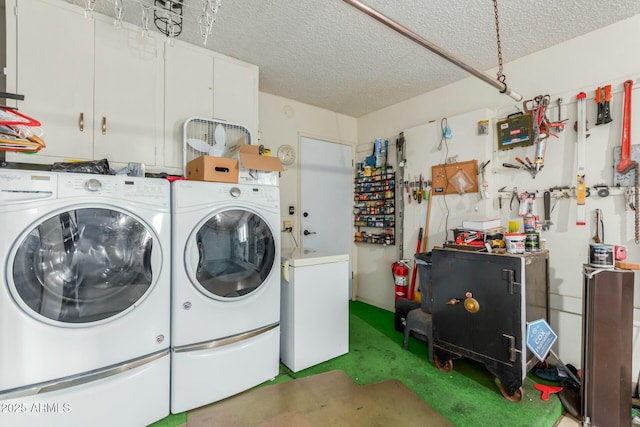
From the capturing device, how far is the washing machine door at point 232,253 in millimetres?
1749

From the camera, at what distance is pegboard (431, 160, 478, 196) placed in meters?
2.69

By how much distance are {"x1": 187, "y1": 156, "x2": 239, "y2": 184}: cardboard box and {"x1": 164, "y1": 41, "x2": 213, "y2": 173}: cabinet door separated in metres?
0.49

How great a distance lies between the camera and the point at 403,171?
331 centimetres

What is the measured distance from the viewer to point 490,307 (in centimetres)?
186

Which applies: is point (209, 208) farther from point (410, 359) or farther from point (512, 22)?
point (512, 22)

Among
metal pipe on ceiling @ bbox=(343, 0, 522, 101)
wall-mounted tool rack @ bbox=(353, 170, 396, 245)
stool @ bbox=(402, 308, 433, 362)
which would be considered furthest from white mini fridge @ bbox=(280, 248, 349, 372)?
metal pipe on ceiling @ bbox=(343, 0, 522, 101)

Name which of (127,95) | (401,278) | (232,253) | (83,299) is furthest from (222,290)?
(401,278)

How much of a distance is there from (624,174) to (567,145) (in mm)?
399

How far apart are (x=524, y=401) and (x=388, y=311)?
1723 mm

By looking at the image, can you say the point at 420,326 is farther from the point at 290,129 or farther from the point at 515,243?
the point at 290,129

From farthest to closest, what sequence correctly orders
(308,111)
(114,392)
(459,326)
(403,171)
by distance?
(308,111) → (403,171) → (459,326) → (114,392)

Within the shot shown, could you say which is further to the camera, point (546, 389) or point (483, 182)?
point (483, 182)

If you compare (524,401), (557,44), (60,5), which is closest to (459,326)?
(524,401)

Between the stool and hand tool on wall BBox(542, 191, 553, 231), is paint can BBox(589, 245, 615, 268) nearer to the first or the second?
hand tool on wall BBox(542, 191, 553, 231)
